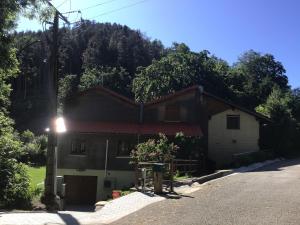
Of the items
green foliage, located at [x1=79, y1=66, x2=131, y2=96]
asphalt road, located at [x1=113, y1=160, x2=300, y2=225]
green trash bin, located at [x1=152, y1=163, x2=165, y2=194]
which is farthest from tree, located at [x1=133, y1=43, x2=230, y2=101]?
green trash bin, located at [x1=152, y1=163, x2=165, y2=194]

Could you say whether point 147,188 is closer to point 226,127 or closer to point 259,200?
point 259,200

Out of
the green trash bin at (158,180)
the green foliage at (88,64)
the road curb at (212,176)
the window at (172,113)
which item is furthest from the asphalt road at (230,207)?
the green foliage at (88,64)

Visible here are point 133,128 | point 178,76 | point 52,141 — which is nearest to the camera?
point 52,141

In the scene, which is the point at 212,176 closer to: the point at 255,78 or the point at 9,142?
the point at 9,142

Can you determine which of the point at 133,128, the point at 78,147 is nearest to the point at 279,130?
the point at 133,128

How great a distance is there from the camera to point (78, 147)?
1515 inches

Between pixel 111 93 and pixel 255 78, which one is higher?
pixel 255 78

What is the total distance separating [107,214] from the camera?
47.7 ft

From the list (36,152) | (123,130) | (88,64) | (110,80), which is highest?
(88,64)

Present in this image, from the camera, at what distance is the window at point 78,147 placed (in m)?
38.2

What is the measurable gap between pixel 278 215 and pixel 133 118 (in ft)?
87.5

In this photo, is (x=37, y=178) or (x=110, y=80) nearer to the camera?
Answer: (x=37, y=178)

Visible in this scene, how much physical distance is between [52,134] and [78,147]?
19.4m

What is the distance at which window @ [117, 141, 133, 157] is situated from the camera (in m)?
37.6
